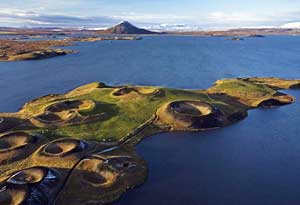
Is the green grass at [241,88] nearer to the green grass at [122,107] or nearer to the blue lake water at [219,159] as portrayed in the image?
the green grass at [122,107]

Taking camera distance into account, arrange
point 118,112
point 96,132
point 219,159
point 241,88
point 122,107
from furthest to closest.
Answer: point 241,88 → point 122,107 → point 118,112 → point 96,132 → point 219,159

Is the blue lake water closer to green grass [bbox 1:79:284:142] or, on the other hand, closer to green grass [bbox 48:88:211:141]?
green grass [bbox 1:79:284:142]

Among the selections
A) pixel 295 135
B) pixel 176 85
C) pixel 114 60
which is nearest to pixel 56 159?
pixel 295 135

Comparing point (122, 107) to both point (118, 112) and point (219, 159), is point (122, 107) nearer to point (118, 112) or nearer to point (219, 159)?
point (118, 112)

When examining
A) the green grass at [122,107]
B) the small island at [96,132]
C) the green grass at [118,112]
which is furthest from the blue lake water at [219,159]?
the green grass at [118,112]

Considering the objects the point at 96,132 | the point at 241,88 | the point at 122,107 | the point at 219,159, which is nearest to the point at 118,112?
the point at 122,107

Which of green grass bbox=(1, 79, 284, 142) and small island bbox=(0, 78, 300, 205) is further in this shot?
green grass bbox=(1, 79, 284, 142)

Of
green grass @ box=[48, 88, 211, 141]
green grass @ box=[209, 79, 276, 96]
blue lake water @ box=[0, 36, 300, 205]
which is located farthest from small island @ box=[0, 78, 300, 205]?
blue lake water @ box=[0, 36, 300, 205]

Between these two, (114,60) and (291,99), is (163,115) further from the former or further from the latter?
(114,60)
